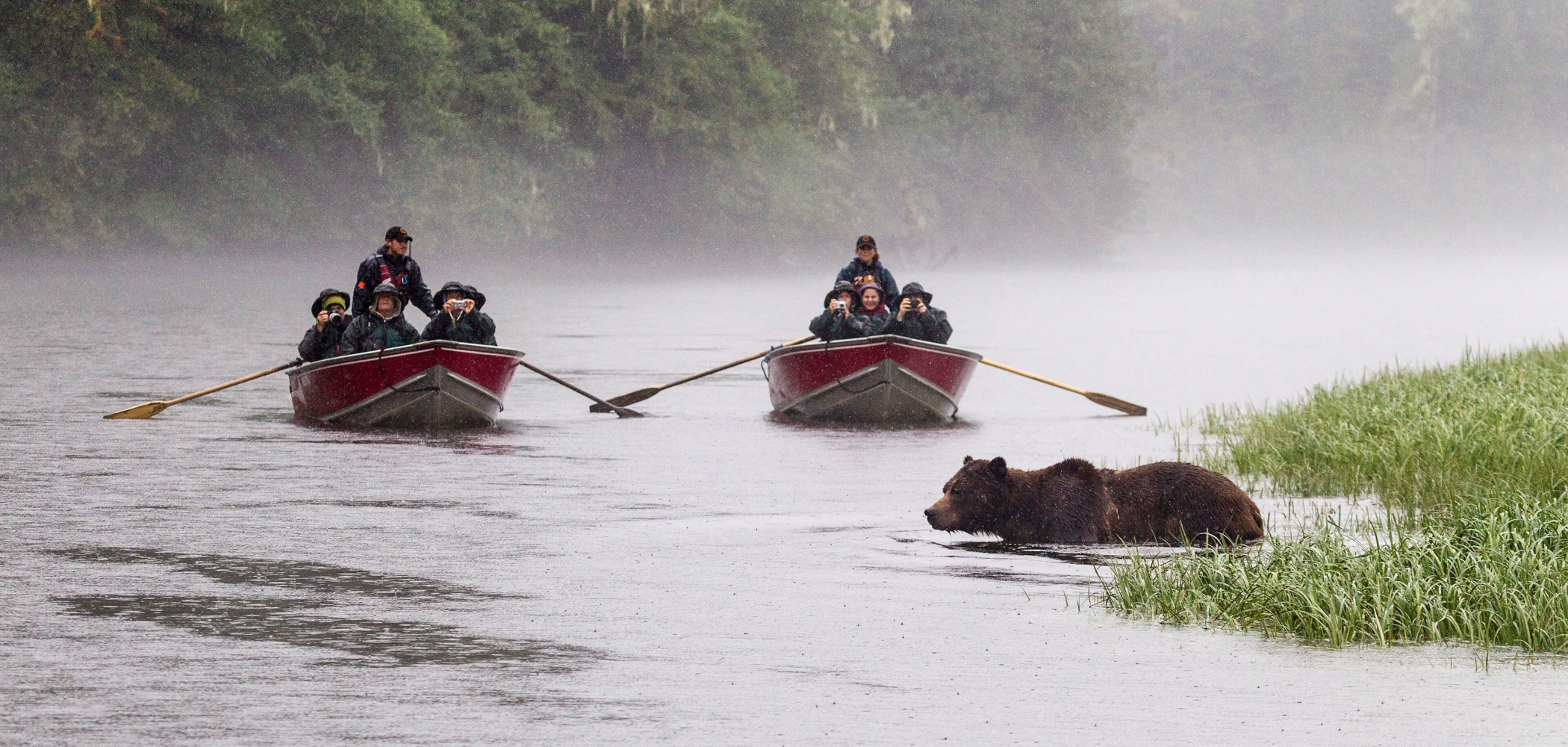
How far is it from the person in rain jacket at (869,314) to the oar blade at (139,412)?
632 centimetres

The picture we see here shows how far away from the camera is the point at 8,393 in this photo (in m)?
21.5

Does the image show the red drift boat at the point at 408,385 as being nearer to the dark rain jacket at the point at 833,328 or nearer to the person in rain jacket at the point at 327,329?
the person in rain jacket at the point at 327,329

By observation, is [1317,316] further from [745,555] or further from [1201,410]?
[745,555]

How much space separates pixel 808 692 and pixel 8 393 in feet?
51.7

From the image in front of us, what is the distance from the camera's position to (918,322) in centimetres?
2061

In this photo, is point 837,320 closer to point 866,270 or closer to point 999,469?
point 866,270

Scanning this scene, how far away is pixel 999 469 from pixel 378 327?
30.2 feet

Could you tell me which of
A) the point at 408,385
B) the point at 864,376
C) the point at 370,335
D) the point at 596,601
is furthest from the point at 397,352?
the point at 596,601

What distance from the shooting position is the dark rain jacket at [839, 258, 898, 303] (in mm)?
21203

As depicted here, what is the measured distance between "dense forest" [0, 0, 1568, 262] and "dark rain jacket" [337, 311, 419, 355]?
31832mm

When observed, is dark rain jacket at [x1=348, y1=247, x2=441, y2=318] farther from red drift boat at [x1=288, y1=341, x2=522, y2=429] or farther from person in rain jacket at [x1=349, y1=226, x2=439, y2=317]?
red drift boat at [x1=288, y1=341, x2=522, y2=429]

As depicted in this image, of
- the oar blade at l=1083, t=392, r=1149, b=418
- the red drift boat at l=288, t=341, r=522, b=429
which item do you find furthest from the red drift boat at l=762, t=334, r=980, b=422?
the red drift boat at l=288, t=341, r=522, b=429

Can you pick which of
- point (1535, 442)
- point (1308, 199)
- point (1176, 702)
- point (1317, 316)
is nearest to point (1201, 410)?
point (1535, 442)

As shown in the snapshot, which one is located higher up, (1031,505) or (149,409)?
(149,409)
